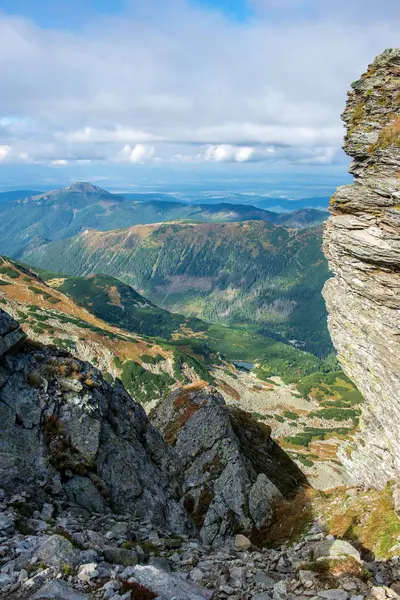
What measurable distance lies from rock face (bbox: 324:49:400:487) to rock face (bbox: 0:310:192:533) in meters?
19.5

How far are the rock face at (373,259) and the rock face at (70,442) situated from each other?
64.0 feet

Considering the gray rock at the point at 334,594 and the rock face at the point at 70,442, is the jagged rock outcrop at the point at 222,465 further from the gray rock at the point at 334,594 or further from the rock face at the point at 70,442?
the gray rock at the point at 334,594

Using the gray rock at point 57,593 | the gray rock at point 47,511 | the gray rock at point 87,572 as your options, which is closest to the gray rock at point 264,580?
the gray rock at point 87,572

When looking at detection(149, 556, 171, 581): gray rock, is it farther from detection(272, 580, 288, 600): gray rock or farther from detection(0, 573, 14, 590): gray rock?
detection(0, 573, 14, 590): gray rock

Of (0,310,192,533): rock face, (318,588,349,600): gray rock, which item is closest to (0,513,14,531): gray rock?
(0,310,192,533): rock face

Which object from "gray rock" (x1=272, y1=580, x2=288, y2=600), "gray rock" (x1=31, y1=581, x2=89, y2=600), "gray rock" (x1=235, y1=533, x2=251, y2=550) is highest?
"gray rock" (x1=31, y1=581, x2=89, y2=600)

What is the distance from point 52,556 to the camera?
14367mm

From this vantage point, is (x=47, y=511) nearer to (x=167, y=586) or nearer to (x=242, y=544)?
(x=167, y=586)

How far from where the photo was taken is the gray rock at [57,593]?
1216 centimetres

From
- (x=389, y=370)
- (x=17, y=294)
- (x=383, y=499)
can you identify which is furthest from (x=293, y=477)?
(x=17, y=294)

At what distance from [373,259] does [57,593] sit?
2612 cm

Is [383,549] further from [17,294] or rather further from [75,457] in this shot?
[17,294]

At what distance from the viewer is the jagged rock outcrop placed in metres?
36.0

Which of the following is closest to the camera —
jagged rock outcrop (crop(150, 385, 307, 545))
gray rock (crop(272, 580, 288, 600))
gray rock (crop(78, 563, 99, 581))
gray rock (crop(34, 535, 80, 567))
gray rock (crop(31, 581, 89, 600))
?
gray rock (crop(31, 581, 89, 600))
